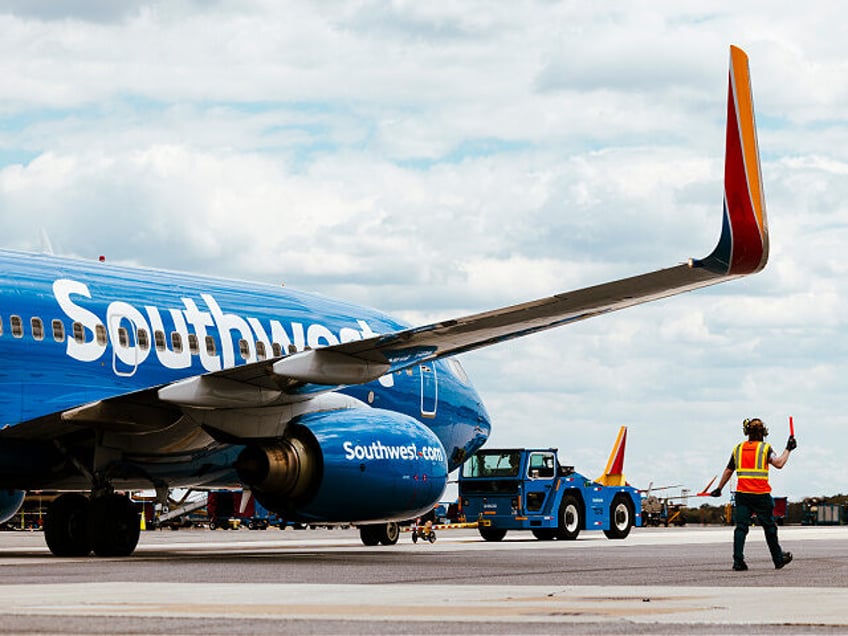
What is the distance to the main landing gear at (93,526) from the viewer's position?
21.1 m

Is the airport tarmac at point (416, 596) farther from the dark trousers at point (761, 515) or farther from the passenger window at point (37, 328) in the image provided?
the passenger window at point (37, 328)

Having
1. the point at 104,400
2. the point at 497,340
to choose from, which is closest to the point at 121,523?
the point at 104,400

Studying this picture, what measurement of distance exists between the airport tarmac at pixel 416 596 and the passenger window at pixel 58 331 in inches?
112

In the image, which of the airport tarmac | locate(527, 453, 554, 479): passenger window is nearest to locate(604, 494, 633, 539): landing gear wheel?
locate(527, 453, 554, 479): passenger window

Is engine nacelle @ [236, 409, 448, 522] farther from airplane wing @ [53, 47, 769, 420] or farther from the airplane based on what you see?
airplane wing @ [53, 47, 769, 420]

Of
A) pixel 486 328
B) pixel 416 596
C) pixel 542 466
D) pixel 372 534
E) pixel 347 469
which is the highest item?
pixel 486 328

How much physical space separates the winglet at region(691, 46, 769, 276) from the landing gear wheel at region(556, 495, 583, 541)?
64.4 feet

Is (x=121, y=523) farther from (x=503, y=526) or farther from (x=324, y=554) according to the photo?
(x=503, y=526)

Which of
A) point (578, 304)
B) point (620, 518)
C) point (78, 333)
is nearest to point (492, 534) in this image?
point (620, 518)

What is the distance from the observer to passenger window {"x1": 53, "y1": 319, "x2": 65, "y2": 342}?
20.6 metres

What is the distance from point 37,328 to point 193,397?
299 centimetres

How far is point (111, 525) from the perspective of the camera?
21.2 meters

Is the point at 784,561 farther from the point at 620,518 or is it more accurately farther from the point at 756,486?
the point at 620,518

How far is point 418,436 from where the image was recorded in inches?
859
